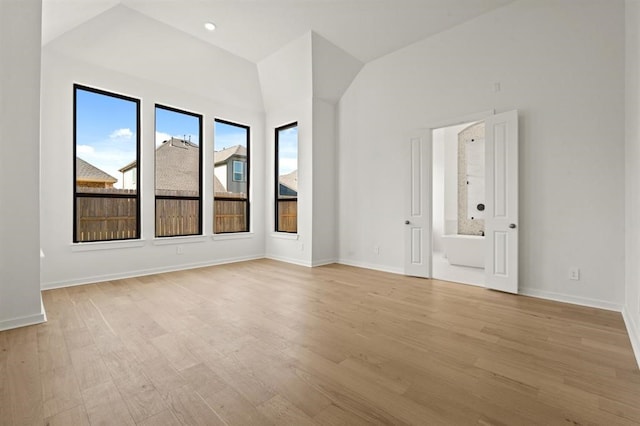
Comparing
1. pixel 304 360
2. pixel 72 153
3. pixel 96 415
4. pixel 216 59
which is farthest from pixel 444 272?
pixel 72 153

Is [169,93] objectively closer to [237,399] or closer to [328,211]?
[328,211]

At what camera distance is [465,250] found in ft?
17.4

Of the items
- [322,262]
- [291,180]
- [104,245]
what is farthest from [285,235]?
[104,245]

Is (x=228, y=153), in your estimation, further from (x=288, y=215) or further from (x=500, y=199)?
(x=500, y=199)

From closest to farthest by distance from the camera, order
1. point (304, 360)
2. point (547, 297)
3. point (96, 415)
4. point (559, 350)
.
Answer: point (96, 415), point (304, 360), point (559, 350), point (547, 297)

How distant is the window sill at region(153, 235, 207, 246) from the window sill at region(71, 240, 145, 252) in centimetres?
23

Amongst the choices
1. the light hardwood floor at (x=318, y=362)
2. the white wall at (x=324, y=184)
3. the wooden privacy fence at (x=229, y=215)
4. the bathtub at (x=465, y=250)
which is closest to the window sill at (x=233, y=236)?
the wooden privacy fence at (x=229, y=215)

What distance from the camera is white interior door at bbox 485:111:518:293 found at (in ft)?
11.4

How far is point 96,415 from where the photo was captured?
4.74 feet

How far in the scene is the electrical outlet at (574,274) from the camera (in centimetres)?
318

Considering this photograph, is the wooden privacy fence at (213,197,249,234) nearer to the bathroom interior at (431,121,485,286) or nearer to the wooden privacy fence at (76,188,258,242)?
the wooden privacy fence at (76,188,258,242)

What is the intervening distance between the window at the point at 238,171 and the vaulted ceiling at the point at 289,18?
2.06 m

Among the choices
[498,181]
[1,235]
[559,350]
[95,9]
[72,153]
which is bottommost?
[559,350]

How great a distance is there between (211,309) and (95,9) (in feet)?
12.4
